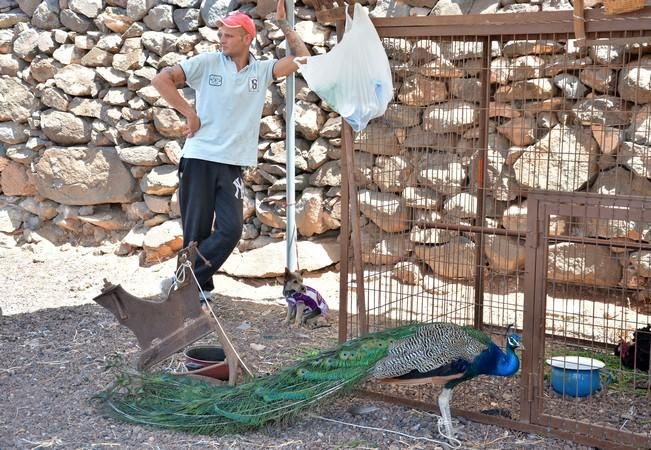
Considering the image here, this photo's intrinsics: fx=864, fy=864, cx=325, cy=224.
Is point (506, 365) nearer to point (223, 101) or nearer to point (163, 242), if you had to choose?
point (223, 101)

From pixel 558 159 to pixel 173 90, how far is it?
2680 mm

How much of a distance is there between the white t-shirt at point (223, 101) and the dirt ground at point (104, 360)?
1.25 m

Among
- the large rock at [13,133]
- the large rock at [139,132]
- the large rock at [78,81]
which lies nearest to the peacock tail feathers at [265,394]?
the large rock at [139,132]

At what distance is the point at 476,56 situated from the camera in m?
6.12

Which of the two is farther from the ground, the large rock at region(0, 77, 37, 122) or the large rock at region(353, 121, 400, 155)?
the large rock at region(0, 77, 37, 122)

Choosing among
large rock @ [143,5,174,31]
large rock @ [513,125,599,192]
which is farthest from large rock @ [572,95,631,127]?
large rock @ [143,5,174,31]

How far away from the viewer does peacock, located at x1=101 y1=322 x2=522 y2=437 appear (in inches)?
158

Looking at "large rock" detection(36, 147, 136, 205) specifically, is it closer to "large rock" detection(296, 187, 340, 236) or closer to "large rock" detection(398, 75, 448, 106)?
"large rock" detection(296, 187, 340, 236)

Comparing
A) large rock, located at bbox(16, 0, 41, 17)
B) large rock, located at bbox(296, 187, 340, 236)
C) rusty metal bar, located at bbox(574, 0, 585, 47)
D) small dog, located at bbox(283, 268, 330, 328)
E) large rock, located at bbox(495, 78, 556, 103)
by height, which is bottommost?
small dog, located at bbox(283, 268, 330, 328)

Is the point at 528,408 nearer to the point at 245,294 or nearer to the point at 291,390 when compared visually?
the point at 291,390

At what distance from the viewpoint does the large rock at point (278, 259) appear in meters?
7.31

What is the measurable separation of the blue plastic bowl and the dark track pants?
2388mm

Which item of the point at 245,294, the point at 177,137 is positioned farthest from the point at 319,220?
the point at 177,137

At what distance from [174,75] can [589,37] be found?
109 inches
